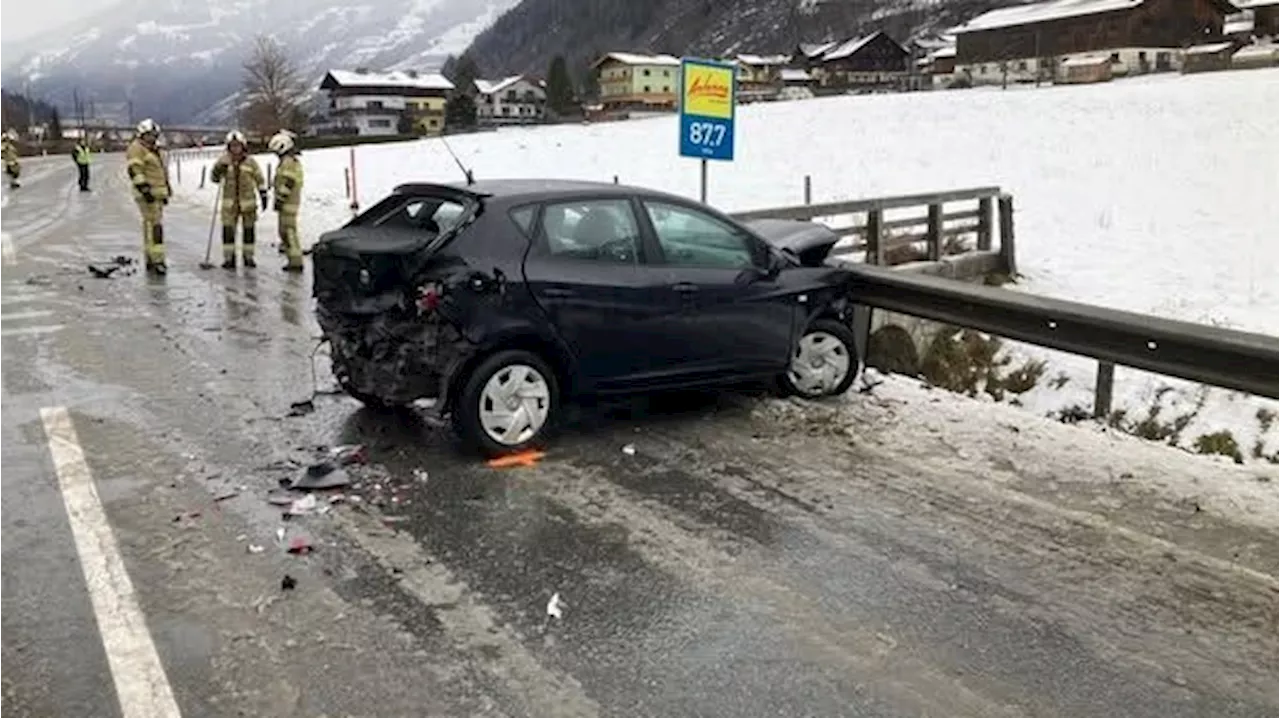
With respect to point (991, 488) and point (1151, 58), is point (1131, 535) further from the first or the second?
point (1151, 58)

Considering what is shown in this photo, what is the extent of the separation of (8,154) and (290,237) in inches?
1232

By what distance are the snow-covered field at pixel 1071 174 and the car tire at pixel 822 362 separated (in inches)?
103

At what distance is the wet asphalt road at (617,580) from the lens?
382cm

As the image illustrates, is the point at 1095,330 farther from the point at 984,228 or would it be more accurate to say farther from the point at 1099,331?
the point at 984,228

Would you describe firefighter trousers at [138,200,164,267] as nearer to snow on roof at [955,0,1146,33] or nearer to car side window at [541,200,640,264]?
car side window at [541,200,640,264]

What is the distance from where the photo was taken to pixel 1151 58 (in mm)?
76062

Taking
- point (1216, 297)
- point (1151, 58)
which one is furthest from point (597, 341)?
point (1151, 58)

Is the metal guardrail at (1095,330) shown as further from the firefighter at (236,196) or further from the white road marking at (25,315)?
the firefighter at (236,196)

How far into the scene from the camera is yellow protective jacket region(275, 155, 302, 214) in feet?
48.5

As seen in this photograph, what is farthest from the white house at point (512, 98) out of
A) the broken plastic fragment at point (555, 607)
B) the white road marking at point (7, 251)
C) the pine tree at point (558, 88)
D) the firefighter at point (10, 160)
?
the broken plastic fragment at point (555, 607)

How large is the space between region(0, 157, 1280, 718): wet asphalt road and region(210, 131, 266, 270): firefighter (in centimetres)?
773

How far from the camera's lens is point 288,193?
14.8m

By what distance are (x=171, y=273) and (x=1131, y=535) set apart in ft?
39.7

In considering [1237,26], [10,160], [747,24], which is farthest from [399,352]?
[747,24]
